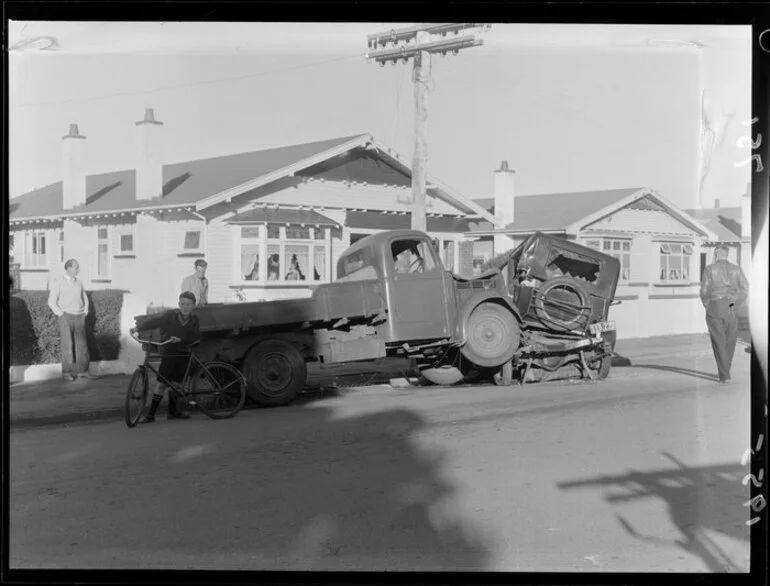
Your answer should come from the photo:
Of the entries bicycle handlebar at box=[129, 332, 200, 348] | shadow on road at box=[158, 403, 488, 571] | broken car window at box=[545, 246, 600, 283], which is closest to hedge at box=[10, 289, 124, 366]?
bicycle handlebar at box=[129, 332, 200, 348]

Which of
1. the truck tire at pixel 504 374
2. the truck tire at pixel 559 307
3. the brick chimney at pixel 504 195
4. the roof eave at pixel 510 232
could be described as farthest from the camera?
the truck tire at pixel 559 307

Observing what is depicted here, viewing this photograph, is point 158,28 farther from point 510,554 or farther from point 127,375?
point 510,554

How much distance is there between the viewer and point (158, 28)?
13.1 feet

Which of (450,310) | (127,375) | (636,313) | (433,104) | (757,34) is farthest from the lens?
(450,310)

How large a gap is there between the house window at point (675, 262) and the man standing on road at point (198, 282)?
255 cm

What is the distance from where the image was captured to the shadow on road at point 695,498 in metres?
4.00

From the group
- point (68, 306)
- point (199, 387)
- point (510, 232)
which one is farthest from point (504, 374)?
point (68, 306)

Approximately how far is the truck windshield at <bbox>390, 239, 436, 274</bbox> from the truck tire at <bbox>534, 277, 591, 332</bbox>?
1.43 meters

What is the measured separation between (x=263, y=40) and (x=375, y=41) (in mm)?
520

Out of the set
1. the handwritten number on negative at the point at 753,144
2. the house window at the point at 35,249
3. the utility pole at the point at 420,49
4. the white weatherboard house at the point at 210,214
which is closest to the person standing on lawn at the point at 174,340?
the white weatherboard house at the point at 210,214

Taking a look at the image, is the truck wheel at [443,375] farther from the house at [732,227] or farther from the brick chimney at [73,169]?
the brick chimney at [73,169]

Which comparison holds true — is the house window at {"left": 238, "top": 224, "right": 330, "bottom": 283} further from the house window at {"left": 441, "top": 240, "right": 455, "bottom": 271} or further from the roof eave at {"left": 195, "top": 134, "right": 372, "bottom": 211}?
the house window at {"left": 441, "top": 240, "right": 455, "bottom": 271}

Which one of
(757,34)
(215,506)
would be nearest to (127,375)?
(215,506)

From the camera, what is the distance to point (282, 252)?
477cm
